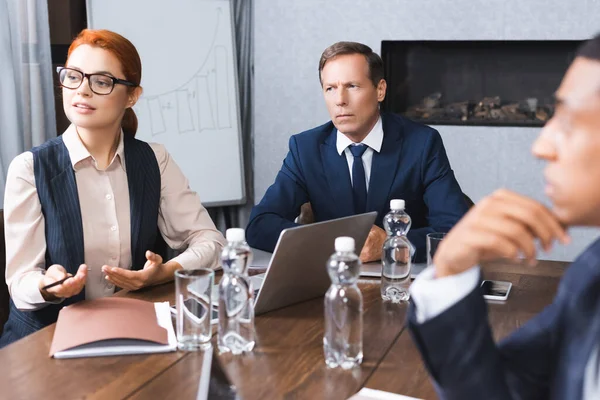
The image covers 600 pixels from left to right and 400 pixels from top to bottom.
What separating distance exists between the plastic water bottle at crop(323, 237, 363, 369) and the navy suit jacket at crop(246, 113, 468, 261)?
102 cm

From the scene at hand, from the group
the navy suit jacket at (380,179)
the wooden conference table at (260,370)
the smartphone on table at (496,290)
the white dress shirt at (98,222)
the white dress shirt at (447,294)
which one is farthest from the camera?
the navy suit jacket at (380,179)

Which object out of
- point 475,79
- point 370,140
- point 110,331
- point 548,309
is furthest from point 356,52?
point 475,79

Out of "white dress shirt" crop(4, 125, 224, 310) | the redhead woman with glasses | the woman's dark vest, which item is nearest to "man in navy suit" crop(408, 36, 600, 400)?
the redhead woman with glasses

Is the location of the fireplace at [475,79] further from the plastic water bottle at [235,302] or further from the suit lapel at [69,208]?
the plastic water bottle at [235,302]

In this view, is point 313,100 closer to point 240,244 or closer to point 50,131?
point 50,131

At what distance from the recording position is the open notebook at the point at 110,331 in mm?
1267

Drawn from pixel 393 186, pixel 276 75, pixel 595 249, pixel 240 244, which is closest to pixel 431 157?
pixel 393 186

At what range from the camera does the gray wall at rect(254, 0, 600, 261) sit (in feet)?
12.4

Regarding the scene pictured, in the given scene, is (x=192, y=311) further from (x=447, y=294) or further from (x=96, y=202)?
(x=96, y=202)

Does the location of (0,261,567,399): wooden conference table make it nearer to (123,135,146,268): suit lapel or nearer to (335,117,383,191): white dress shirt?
(123,135,146,268): suit lapel

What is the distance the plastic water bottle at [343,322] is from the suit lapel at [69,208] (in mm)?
835

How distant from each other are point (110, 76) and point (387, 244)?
0.77m

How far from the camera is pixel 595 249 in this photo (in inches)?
36.2

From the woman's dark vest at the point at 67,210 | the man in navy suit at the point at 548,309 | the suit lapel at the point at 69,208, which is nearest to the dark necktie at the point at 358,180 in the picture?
the woman's dark vest at the point at 67,210
